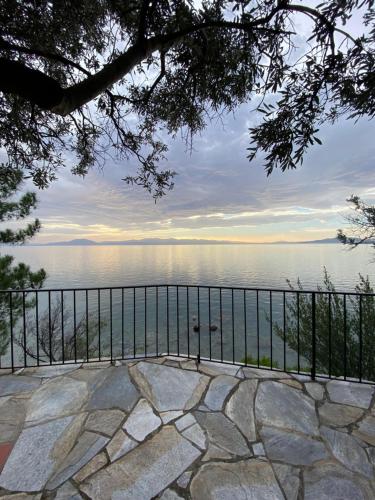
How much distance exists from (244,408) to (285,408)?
0.40m

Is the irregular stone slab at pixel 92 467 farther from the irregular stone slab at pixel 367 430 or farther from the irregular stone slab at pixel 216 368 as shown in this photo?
the irregular stone slab at pixel 367 430

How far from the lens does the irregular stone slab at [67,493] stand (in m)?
1.48

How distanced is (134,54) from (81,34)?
4.37 feet

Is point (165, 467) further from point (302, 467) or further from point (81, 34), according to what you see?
point (81, 34)

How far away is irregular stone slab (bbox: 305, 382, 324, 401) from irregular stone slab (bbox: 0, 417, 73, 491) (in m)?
2.46

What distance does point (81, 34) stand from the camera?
2.59m

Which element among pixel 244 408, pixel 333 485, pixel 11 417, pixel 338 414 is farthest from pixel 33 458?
pixel 338 414

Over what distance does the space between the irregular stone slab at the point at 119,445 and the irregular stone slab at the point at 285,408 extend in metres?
1.17

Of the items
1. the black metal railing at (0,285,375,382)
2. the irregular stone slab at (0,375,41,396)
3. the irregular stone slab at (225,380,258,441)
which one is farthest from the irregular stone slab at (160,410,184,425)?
the irregular stone slab at (0,375,41,396)

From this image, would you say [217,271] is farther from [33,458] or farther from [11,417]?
[33,458]

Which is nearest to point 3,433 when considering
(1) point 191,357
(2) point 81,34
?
(1) point 191,357

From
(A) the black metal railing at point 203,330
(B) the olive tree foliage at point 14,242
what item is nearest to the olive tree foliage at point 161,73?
(A) the black metal railing at point 203,330

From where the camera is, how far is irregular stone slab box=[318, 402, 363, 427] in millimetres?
2126

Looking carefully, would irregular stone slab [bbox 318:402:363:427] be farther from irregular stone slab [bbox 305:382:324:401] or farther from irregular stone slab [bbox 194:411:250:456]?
irregular stone slab [bbox 194:411:250:456]
